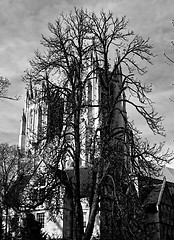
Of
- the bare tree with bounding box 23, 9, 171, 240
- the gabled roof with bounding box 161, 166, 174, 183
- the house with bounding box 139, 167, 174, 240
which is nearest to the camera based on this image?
the bare tree with bounding box 23, 9, 171, 240

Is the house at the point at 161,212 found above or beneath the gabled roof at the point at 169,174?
beneath

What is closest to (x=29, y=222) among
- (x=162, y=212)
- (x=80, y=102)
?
(x=80, y=102)

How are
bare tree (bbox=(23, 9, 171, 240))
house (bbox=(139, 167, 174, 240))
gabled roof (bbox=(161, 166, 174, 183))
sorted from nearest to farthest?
bare tree (bbox=(23, 9, 171, 240)) → house (bbox=(139, 167, 174, 240)) → gabled roof (bbox=(161, 166, 174, 183))

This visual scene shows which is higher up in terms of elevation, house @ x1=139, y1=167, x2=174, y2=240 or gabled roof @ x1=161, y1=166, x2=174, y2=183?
gabled roof @ x1=161, y1=166, x2=174, y2=183

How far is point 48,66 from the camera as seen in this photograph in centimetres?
1902

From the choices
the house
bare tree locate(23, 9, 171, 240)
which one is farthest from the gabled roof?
bare tree locate(23, 9, 171, 240)

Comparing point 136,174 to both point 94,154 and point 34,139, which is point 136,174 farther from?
Result: point 34,139

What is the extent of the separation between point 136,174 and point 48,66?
23.0 ft

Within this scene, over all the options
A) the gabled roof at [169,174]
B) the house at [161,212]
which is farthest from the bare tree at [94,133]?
the gabled roof at [169,174]

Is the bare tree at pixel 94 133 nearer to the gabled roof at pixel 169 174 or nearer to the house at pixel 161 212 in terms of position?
the house at pixel 161 212

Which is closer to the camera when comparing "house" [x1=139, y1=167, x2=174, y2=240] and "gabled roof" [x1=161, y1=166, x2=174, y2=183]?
"house" [x1=139, y1=167, x2=174, y2=240]

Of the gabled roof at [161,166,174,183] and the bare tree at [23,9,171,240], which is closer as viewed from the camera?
the bare tree at [23,9,171,240]

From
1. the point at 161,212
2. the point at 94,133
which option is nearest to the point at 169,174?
the point at 161,212

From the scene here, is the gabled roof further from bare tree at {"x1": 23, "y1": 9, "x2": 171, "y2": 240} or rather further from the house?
bare tree at {"x1": 23, "y1": 9, "x2": 171, "y2": 240}
